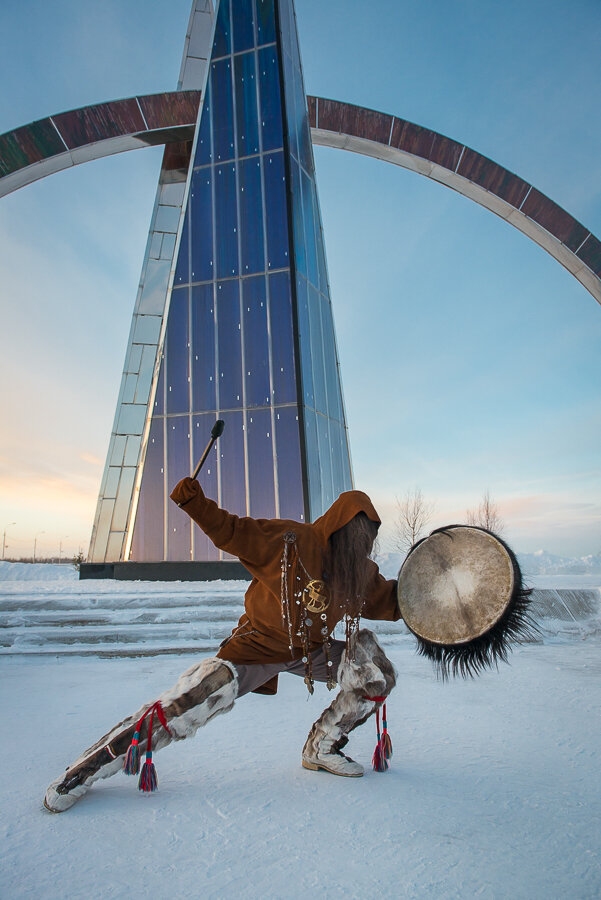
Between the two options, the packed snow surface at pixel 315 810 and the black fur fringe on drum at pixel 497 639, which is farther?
the black fur fringe on drum at pixel 497 639

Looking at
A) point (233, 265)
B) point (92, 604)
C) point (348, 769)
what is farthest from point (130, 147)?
point (348, 769)

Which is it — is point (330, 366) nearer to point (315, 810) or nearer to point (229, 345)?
point (229, 345)

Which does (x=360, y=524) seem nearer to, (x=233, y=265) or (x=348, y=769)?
(x=348, y=769)

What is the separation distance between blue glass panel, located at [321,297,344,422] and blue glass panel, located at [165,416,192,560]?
2448 mm

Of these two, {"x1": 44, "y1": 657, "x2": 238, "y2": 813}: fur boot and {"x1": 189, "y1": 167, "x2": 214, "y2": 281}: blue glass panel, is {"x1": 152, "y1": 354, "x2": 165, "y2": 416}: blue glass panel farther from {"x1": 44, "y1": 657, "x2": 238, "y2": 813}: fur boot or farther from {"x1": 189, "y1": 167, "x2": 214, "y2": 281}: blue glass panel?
{"x1": 44, "y1": 657, "x2": 238, "y2": 813}: fur boot

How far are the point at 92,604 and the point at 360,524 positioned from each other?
432cm

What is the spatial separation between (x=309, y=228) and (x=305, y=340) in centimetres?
249

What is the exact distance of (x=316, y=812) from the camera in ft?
5.69

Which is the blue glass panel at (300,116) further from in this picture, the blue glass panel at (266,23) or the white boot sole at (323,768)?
the white boot sole at (323,768)

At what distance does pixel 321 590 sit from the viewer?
2031mm

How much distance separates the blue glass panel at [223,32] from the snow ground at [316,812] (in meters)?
11.5

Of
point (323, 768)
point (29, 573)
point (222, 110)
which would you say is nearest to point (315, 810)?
point (323, 768)

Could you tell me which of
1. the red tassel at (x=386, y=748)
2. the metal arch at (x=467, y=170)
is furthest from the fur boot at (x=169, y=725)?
the metal arch at (x=467, y=170)

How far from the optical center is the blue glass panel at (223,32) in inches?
418
